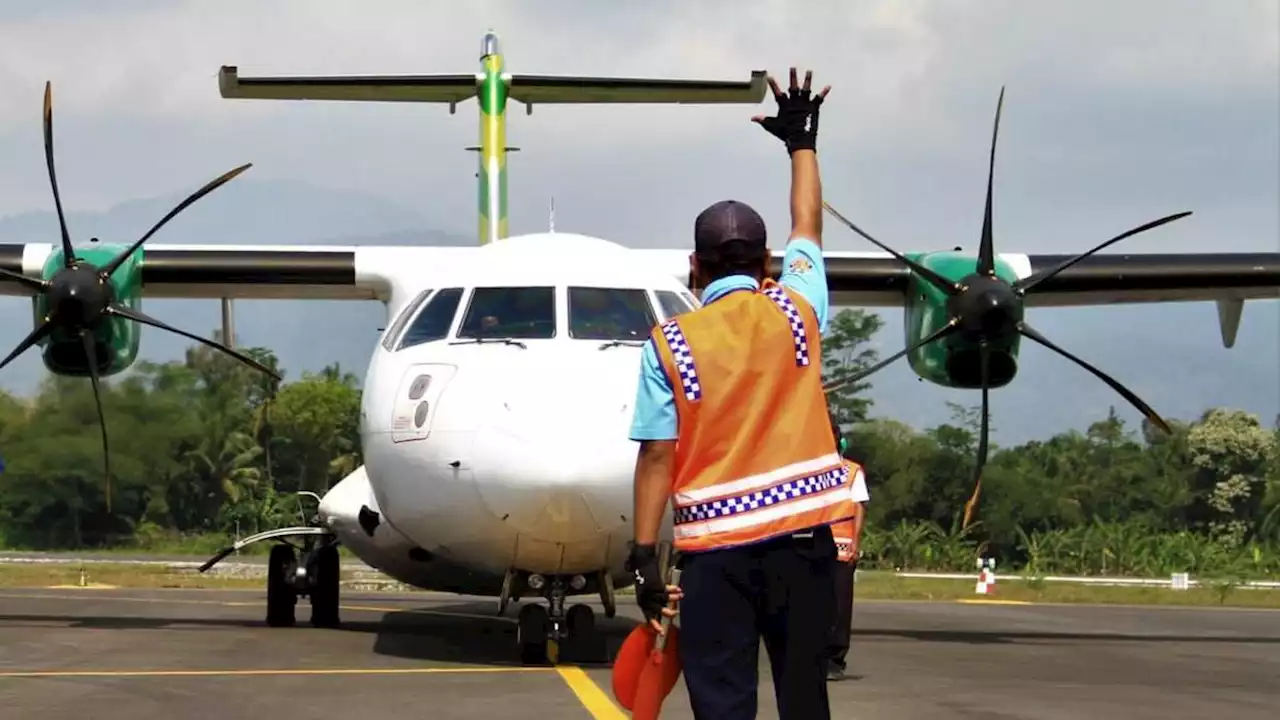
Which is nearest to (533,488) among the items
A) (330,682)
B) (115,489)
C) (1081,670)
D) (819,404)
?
(330,682)

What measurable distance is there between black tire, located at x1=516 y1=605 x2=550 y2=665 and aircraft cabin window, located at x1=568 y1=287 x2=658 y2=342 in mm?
1598

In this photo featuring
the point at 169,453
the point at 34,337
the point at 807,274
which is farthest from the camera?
the point at 169,453

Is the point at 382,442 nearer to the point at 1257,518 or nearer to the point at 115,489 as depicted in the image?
the point at 115,489

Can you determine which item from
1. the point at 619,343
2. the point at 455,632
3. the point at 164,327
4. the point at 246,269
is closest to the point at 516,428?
the point at 619,343

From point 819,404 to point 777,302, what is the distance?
264 mm

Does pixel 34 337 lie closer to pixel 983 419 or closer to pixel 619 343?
pixel 619 343

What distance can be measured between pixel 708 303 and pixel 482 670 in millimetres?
5787

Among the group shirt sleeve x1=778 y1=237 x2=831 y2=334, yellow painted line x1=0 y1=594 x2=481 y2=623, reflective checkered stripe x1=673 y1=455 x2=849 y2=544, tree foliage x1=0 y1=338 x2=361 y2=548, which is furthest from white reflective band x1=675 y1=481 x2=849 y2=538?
tree foliage x1=0 y1=338 x2=361 y2=548

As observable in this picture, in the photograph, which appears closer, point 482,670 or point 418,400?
point 482,670

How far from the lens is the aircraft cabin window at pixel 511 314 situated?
32.5ft

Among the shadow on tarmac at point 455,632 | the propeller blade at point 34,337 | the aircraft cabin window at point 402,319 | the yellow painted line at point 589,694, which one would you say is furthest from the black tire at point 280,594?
the yellow painted line at point 589,694

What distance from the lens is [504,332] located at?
9.96m

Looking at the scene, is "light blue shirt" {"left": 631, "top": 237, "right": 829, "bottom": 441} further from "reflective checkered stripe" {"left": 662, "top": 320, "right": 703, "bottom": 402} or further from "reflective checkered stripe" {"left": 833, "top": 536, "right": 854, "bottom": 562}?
"reflective checkered stripe" {"left": 833, "top": 536, "right": 854, "bottom": 562}

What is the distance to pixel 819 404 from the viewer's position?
4156mm
